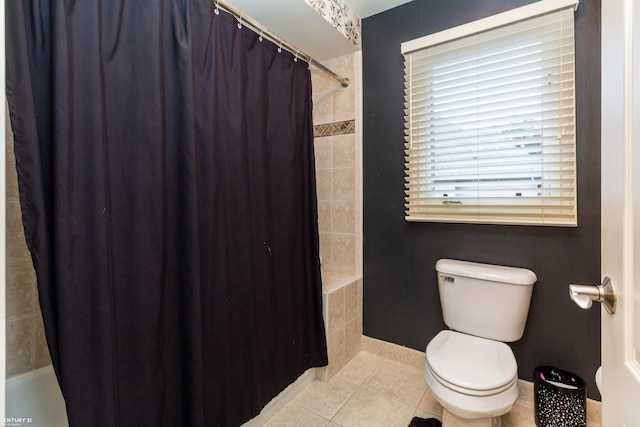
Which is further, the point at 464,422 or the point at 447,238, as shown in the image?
the point at 447,238

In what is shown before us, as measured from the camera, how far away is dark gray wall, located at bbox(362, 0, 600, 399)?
1455mm

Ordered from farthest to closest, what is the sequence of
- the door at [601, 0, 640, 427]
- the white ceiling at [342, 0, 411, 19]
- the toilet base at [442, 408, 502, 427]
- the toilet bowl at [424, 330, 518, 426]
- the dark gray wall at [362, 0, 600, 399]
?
the white ceiling at [342, 0, 411, 19]
the dark gray wall at [362, 0, 600, 399]
the toilet base at [442, 408, 502, 427]
the toilet bowl at [424, 330, 518, 426]
the door at [601, 0, 640, 427]

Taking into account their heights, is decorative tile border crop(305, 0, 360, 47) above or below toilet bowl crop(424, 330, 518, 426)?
above

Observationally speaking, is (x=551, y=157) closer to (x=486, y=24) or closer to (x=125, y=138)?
(x=486, y=24)

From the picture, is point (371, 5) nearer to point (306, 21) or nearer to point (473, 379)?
point (306, 21)

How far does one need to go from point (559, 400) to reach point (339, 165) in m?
1.73

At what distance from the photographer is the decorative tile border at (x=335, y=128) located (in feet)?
6.91

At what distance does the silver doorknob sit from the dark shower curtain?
3.64 feet

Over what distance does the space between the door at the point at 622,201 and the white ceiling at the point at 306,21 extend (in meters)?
1.39

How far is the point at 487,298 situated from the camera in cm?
155

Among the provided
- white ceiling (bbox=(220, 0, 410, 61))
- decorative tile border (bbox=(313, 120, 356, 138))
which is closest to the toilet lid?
decorative tile border (bbox=(313, 120, 356, 138))

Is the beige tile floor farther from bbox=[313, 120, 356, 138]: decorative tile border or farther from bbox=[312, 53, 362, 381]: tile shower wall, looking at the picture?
bbox=[313, 120, 356, 138]: decorative tile border

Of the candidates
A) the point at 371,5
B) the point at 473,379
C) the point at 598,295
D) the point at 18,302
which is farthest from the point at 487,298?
the point at 18,302

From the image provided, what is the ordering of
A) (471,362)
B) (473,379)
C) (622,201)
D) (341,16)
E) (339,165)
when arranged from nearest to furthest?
(622,201), (473,379), (471,362), (341,16), (339,165)
